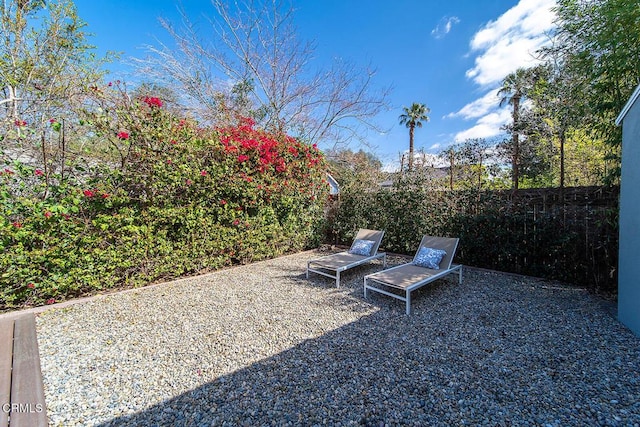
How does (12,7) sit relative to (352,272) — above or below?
above

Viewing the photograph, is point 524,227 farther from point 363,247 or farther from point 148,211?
point 148,211

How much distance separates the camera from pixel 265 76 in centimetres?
960

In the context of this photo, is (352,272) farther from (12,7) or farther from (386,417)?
(12,7)

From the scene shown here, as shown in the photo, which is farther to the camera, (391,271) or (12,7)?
(12,7)

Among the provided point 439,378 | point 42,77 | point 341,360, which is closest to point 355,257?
point 341,360

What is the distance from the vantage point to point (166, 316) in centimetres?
353

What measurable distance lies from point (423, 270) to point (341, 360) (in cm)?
247

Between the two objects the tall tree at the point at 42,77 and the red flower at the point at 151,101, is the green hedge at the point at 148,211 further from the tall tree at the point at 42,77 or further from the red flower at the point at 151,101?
the tall tree at the point at 42,77

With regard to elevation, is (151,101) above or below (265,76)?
below

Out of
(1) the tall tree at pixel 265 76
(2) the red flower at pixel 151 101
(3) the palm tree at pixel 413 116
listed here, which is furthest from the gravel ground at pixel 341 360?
(3) the palm tree at pixel 413 116

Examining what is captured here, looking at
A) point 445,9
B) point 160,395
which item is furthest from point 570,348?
point 445,9

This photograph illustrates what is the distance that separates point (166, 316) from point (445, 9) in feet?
28.8

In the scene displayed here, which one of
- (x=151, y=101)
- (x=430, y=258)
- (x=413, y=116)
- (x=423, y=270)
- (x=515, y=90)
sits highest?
(x=413, y=116)

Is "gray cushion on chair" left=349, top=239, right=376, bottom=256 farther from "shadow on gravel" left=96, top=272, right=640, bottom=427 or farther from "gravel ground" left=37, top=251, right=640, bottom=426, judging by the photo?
"shadow on gravel" left=96, top=272, right=640, bottom=427
